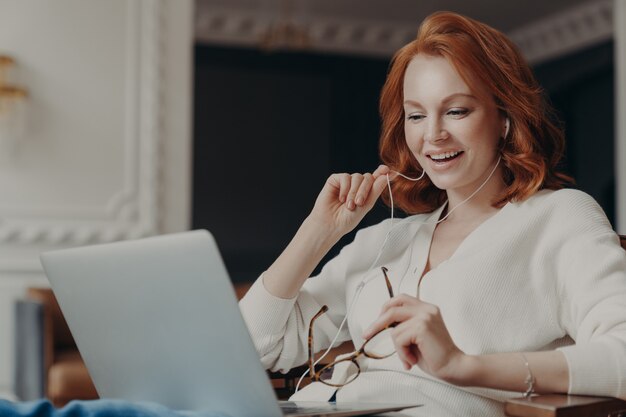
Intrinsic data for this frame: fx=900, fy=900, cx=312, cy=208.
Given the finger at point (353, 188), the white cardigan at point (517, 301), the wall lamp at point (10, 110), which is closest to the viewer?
the white cardigan at point (517, 301)

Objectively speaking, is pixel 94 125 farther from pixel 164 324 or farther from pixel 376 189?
pixel 164 324

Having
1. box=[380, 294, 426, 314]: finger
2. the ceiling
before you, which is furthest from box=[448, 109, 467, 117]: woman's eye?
the ceiling

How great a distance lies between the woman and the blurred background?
9.99 ft

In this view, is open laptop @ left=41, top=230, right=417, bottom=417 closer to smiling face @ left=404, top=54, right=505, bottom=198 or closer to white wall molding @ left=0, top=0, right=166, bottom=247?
smiling face @ left=404, top=54, right=505, bottom=198

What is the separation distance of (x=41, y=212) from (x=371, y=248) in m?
3.18

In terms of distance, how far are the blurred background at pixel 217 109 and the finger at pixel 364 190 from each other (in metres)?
3.14

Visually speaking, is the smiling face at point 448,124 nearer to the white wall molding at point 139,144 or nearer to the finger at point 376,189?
the finger at point 376,189

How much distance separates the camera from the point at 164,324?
128 cm

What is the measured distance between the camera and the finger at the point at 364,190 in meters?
1.78

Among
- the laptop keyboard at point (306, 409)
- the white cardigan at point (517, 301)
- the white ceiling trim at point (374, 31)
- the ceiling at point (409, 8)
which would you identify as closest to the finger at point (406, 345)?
the laptop keyboard at point (306, 409)

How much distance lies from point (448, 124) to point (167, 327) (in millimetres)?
697

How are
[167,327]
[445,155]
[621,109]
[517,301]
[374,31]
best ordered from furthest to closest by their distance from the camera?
[374,31]
[621,109]
[445,155]
[517,301]
[167,327]

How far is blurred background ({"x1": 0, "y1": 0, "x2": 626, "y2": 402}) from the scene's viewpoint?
15.5 ft

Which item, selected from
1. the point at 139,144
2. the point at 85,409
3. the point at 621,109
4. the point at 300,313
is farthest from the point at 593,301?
the point at 621,109
